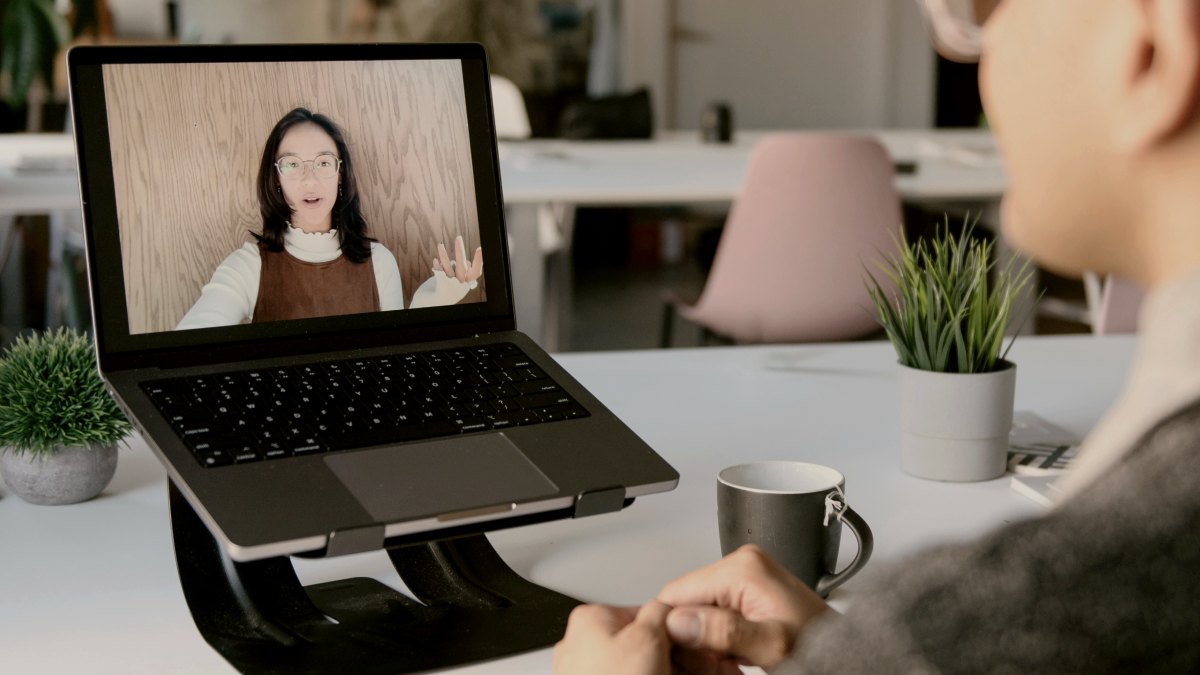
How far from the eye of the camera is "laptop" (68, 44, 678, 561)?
34.8 inches

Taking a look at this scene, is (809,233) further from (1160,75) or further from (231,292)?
(1160,75)

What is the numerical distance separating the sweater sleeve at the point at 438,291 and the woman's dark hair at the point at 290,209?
51mm

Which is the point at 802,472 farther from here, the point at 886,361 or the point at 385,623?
the point at 886,361

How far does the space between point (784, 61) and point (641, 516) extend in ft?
20.7

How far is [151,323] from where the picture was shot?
97cm

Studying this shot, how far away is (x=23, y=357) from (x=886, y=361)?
945mm

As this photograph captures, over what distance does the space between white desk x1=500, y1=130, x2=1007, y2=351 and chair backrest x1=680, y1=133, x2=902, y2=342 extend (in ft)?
0.50

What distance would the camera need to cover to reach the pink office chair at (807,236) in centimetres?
269

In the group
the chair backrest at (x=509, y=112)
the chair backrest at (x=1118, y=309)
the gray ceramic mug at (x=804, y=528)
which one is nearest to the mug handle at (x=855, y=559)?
the gray ceramic mug at (x=804, y=528)

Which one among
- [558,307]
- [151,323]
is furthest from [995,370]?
[558,307]

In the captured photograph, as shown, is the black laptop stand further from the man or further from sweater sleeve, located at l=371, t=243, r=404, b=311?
the man

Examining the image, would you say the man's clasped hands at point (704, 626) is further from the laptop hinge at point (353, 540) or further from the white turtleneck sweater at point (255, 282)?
the white turtleneck sweater at point (255, 282)

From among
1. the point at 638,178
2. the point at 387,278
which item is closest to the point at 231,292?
the point at 387,278

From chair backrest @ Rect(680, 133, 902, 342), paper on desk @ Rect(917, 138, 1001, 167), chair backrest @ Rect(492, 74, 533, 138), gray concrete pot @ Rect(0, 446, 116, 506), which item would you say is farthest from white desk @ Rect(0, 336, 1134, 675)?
chair backrest @ Rect(492, 74, 533, 138)
